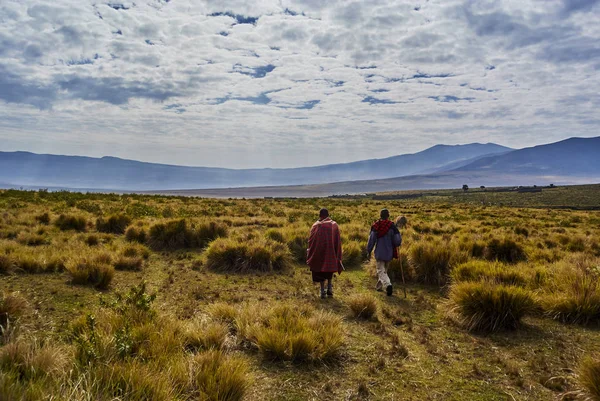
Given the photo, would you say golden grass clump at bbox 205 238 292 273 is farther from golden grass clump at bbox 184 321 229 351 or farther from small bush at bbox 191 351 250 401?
small bush at bbox 191 351 250 401

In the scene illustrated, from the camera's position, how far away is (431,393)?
4.70 m

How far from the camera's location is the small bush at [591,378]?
4203 millimetres

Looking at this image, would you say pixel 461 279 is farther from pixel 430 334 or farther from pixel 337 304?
pixel 337 304

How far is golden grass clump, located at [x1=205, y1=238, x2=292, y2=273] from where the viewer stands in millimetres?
11516

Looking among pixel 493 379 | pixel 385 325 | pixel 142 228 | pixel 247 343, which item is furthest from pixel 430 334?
pixel 142 228

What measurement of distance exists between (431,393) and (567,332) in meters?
3.77

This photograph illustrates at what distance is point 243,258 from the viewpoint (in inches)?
462

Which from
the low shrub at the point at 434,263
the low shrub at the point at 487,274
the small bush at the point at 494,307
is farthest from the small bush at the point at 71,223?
the small bush at the point at 494,307

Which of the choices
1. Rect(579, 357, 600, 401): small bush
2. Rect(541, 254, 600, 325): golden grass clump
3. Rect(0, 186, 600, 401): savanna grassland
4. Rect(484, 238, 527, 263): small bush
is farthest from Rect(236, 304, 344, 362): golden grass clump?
Rect(484, 238, 527, 263): small bush

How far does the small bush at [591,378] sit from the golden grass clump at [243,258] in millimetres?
8415

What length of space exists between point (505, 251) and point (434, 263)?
4384 mm

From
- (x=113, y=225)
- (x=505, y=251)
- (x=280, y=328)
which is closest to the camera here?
(x=280, y=328)

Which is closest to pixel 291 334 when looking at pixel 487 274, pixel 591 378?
pixel 591 378

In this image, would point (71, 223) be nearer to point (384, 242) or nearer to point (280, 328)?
point (384, 242)
